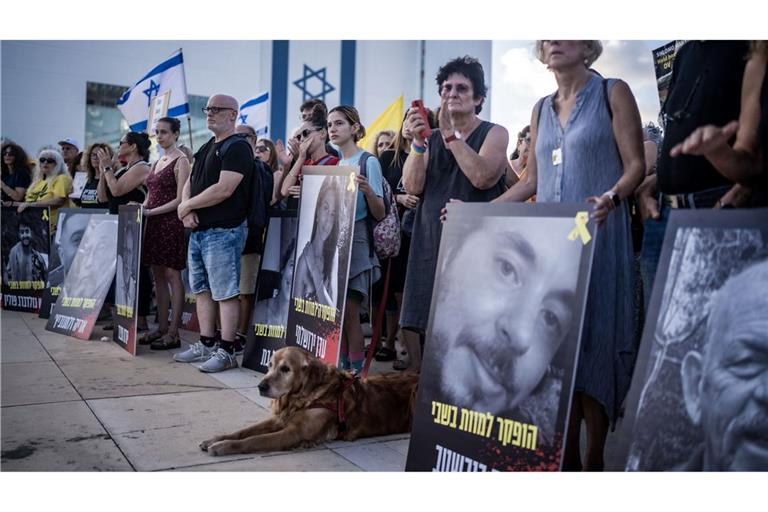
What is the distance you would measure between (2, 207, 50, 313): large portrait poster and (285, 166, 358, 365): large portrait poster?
5081 millimetres

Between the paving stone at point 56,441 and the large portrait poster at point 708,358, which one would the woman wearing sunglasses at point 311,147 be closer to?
the paving stone at point 56,441

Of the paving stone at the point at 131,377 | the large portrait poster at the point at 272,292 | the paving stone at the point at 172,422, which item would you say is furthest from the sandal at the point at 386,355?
the paving stone at the point at 172,422

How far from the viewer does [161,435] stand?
3.53 metres

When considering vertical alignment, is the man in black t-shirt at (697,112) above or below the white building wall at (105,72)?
below

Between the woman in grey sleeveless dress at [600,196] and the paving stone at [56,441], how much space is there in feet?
6.79

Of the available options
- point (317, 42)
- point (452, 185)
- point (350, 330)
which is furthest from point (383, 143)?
point (317, 42)

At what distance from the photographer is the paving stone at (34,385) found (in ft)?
13.8

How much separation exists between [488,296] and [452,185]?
1.12m

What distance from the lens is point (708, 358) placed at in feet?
6.62

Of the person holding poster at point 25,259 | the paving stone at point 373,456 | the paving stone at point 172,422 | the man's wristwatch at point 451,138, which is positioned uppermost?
the man's wristwatch at point 451,138

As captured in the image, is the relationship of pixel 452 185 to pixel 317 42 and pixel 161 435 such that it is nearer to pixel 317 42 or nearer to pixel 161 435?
pixel 161 435

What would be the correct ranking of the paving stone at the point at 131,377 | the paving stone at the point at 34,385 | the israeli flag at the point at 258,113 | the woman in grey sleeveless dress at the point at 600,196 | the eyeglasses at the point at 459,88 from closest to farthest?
the woman in grey sleeveless dress at the point at 600,196 → the eyeglasses at the point at 459,88 → the paving stone at the point at 34,385 → the paving stone at the point at 131,377 → the israeli flag at the point at 258,113

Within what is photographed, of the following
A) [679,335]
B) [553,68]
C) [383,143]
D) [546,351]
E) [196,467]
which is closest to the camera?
[679,335]

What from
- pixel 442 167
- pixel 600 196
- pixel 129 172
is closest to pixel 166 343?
pixel 129 172
